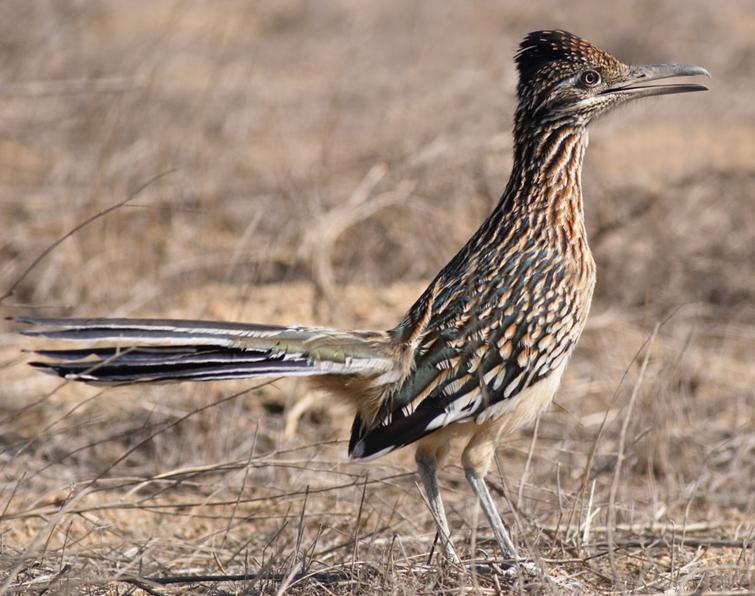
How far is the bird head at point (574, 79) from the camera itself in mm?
5129

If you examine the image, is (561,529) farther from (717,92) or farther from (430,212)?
(717,92)

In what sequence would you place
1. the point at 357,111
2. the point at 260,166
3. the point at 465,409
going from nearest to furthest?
1. the point at 465,409
2. the point at 260,166
3. the point at 357,111

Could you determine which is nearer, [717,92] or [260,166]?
[260,166]

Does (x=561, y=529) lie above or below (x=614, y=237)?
below

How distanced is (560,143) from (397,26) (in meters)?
10.3

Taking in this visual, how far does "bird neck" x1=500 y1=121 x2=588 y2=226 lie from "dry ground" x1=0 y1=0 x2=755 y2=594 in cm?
67

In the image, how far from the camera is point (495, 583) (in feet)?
14.1

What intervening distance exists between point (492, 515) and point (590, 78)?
1.74 metres

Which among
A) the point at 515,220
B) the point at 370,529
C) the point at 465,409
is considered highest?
the point at 515,220

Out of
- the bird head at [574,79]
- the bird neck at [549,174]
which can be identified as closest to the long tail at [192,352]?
the bird neck at [549,174]

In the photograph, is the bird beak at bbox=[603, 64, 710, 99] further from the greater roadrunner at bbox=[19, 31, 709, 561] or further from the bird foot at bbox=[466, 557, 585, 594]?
the bird foot at bbox=[466, 557, 585, 594]

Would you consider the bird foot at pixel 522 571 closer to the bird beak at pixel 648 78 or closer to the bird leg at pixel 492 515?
the bird leg at pixel 492 515

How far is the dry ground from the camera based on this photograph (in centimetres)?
458

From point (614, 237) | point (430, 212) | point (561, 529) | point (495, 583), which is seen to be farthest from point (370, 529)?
point (614, 237)
